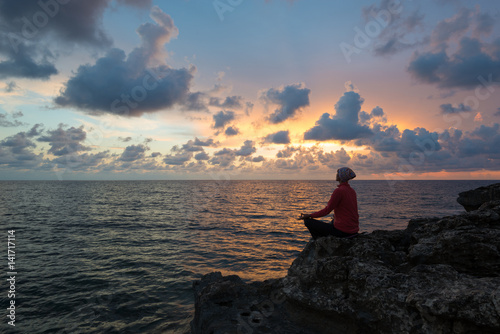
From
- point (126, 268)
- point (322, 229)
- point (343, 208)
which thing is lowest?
point (126, 268)

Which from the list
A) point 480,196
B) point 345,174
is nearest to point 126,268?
point 345,174

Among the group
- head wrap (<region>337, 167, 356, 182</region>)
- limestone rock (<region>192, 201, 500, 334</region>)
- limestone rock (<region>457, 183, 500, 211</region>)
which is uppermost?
head wrap (<region>337, 167, 356, 182</region>)

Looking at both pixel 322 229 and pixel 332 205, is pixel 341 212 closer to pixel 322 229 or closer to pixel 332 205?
pixel 332 205

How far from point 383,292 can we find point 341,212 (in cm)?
313

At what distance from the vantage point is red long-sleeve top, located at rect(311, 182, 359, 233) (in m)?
7.59

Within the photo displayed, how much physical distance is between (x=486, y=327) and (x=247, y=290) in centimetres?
533

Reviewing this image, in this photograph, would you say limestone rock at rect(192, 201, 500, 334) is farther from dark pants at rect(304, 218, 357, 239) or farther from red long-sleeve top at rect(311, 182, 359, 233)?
red long-sleeve top at rect(311, 182, 359, 233)

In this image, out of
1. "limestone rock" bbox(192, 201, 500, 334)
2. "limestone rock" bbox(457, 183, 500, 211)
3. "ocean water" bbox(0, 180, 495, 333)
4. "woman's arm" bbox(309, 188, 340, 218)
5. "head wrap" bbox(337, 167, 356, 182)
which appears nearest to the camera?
"limestone rock" bbox(192, 201, 500, 334)

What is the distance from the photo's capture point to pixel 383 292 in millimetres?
4938

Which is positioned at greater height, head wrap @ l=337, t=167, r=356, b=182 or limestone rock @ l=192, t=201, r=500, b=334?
head wrap @ l=337, t=167, r=356, b=182

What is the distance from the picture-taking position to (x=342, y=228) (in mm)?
7969

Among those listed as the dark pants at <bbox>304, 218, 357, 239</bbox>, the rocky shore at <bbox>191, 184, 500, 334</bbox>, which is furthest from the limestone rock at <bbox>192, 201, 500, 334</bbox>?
the dark pants at <bbox>304, 218, 357, 239</bbox>

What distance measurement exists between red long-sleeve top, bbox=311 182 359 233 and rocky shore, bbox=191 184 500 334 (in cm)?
51

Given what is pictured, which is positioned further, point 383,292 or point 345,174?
point 345,174
